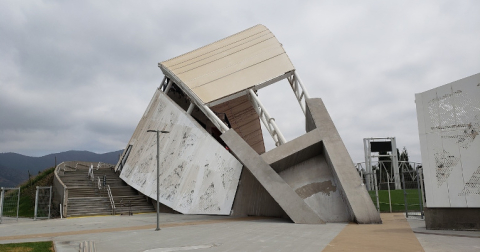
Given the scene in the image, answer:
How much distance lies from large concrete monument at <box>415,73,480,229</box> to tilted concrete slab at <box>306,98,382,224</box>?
234 centimetres

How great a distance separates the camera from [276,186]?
14578 millimetres

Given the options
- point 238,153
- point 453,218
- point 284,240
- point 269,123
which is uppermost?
point 269,123

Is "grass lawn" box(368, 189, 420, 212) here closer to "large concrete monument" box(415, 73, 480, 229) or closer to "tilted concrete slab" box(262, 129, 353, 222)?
"tilted concrete slab" box(262, 129, 353, 222)

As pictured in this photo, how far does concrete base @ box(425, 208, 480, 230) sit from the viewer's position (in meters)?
10.6

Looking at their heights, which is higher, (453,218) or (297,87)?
(297,87)

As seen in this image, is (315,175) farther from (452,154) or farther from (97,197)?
(97,197)

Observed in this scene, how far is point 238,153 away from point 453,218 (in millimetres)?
8409

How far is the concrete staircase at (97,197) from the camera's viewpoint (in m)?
21.9

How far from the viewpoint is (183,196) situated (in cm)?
1956

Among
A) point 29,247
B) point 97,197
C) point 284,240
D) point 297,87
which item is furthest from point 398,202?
Answer: point 29,247

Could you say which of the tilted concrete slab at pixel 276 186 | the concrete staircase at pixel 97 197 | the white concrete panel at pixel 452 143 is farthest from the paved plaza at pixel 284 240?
the concrete staircase at pixel 97 197

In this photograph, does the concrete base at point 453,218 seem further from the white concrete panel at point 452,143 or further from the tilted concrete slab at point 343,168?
the tilted concrete slab at point 343,168

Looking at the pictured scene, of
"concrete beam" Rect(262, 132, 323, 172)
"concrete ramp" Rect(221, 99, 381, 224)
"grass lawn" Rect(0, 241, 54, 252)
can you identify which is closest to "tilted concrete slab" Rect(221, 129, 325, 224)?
"concrete ramp" Rect(221, 99, 381, 224)

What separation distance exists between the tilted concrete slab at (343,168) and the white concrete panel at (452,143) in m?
2.48
